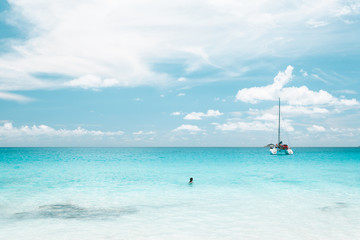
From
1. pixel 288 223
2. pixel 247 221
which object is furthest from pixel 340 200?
pixel 247 221

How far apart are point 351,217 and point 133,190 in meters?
16.3

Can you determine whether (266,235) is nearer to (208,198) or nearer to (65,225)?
(208,198)

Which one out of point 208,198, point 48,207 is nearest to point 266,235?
point 208,198

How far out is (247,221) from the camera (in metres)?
14.6

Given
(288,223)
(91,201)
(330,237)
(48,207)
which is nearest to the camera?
(330,237)

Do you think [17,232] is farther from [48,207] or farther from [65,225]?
[48,207]

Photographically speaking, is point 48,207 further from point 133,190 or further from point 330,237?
point 330,237

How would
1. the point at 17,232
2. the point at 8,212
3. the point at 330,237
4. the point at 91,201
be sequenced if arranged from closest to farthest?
the point at 330,237, the point at 17,232, the point at 8,212, the point at 91,201

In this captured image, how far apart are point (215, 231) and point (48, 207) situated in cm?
1115

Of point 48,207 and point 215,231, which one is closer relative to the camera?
point 215,231

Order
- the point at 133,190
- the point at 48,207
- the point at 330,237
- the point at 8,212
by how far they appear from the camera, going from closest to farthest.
A: the point at 330,237, the point at 8,212, the point at 48,207, the point at 133,190

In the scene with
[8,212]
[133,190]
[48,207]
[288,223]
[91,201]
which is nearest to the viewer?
[288,223]

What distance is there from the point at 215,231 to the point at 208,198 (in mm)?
7607

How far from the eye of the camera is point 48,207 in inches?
696
